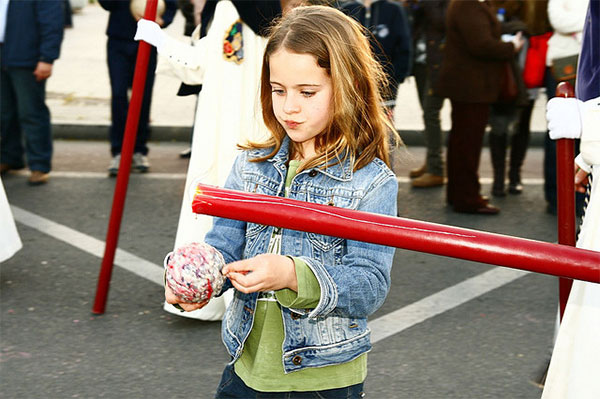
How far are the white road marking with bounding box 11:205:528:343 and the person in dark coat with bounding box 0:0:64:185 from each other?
1.02 m

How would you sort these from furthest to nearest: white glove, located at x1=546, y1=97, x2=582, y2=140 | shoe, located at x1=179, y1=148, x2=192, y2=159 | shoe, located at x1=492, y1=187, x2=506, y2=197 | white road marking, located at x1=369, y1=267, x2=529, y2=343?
1. shoe, located at x1=179, y1=148, x2=192, y2=159
2. shoe, located at x1=492, y1=187, x2=506, y2=197
3. white road marking, located at x1=369, y1=267, x2=529, y2=343
4. white glove, located at x1=546, y1=97, x2=582, y2=140

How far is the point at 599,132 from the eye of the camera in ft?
9.31

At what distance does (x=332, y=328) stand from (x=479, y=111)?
441 centimetres

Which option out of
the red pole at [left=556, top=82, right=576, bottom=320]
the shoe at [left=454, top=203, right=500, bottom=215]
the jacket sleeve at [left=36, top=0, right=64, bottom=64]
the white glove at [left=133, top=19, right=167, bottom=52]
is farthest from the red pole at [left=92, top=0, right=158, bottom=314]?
the shoe at [left=454, top=203, right=500, bottom=215]

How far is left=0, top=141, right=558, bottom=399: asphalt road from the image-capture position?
3.71m

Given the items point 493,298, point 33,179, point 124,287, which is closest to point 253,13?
point 124,287

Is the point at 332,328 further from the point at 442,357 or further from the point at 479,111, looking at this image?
the point at 479,111

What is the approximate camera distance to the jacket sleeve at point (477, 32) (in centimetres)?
604

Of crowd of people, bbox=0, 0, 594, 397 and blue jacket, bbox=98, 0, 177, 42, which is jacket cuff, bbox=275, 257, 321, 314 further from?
blue jacket, bbox=98, 0, 177, 42

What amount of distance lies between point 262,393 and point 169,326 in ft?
6.95

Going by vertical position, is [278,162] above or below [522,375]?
above

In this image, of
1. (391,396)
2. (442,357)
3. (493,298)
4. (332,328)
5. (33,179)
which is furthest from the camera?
(33,179)

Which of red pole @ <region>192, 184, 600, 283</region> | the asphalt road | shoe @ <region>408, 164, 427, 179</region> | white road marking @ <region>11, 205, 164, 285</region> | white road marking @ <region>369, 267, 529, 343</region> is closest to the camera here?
red pole @ <region>192, 184, 600, 283</region>

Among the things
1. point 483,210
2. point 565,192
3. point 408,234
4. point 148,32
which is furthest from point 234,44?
point 483,210
